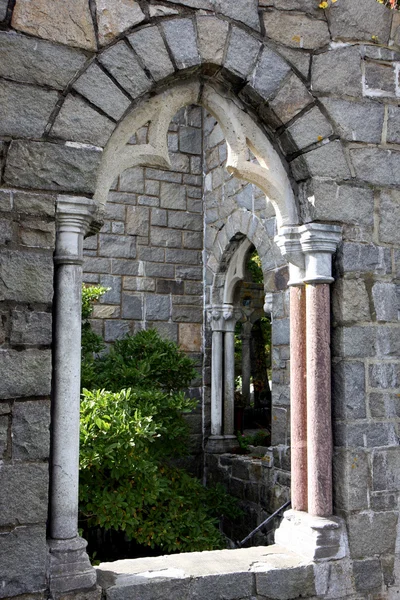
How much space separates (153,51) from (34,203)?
902mm

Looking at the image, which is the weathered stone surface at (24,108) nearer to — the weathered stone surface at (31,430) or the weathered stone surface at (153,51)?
the weathered stone surface at (153,51)

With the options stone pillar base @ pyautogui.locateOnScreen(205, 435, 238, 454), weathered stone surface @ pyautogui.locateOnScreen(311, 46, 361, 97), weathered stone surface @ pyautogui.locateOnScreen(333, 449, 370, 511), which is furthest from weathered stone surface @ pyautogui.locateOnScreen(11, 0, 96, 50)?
stone pillar base @ pyautogui.locateOnScreen(205, 435, 238, 454)

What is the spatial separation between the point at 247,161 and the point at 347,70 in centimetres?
71

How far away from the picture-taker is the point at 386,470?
3131 mm

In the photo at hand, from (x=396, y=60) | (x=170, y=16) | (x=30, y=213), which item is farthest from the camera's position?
(x=396, y=60)

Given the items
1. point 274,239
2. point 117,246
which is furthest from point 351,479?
point 117,246

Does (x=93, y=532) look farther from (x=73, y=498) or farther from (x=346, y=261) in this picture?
(x=346, y=261)

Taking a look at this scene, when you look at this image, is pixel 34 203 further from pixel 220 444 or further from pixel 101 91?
pixel 220 444

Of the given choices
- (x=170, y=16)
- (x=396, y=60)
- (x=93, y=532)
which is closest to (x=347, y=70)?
(x=396, y=60)

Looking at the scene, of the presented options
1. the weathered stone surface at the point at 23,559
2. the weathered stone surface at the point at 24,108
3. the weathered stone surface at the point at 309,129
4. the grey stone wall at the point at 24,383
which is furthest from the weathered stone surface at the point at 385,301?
the weathered stone surface at the point at 23,559

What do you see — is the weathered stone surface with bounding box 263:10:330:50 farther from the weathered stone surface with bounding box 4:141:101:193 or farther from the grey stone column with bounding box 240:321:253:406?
the grey stone column with bounding box 240:321:253:406

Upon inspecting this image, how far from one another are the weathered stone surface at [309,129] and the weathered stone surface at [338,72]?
137 mm

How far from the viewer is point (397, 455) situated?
10.4 feet

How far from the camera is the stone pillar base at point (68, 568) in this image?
2447 mm
